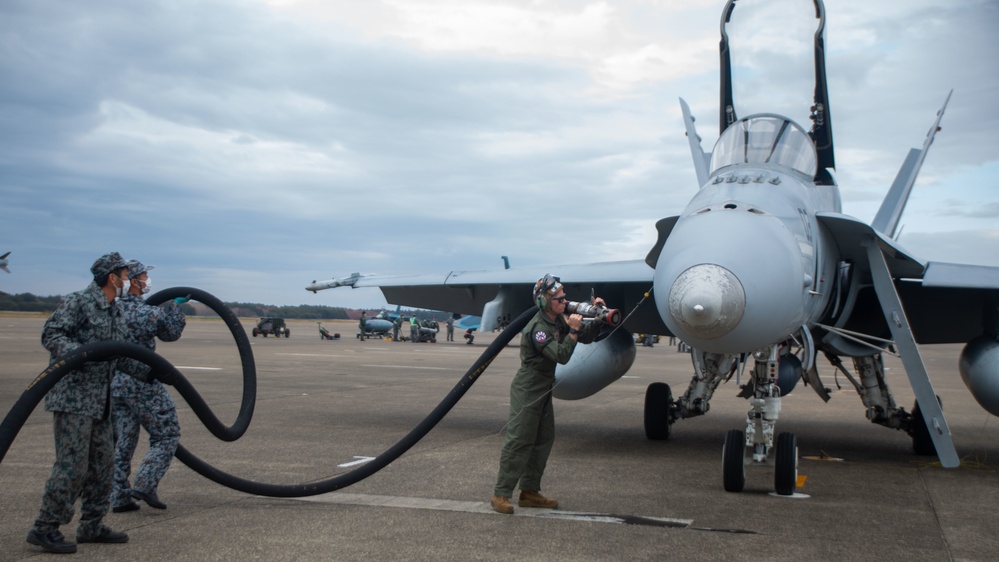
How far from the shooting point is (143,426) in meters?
6.09

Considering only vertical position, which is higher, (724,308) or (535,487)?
(724,308)

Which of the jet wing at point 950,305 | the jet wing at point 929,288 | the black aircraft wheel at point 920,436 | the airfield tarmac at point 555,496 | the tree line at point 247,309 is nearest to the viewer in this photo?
the airfield tarmac at point 555,496

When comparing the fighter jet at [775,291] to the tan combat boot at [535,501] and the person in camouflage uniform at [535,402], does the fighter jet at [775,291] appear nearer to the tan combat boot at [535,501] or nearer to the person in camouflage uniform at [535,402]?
the person in camouflage uniform at [535,402]

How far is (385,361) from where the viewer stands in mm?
26406

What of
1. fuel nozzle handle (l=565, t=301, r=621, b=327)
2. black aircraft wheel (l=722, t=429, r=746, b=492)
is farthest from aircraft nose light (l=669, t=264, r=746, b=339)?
black aircraft wheel (l=722, t=429, r=746, b=492)

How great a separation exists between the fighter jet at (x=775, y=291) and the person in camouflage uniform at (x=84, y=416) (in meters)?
3.75

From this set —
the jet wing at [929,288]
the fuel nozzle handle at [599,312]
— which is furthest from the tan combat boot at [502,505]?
the jet wing at [929,288]

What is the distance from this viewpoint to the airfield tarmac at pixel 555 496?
17.1ft

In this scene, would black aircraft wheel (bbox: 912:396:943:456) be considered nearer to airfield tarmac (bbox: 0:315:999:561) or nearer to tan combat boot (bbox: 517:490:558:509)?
airfield tarmac (bbox: 0:315:999:561)

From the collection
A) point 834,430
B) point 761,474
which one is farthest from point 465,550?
point 834,430

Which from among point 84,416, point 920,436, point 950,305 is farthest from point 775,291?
point 950,305

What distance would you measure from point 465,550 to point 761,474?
407cm

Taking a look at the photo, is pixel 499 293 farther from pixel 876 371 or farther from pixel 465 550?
pixel 465 550

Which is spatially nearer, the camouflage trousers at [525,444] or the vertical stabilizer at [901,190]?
the camouflage trousers at [525,444]
